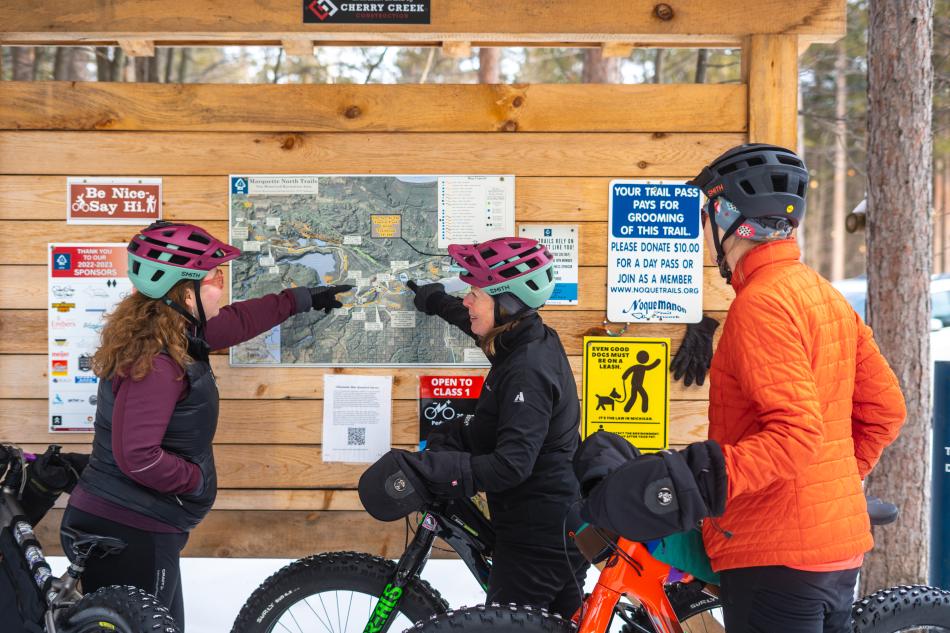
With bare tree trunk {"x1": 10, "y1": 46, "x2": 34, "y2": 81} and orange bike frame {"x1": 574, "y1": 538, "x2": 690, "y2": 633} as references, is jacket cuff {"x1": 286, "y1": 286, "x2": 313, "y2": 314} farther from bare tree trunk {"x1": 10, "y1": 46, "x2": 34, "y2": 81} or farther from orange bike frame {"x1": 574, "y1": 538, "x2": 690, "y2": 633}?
bare tree trunk {"x1": 10, "y1": 46, "x2": 34, "y2": 81}

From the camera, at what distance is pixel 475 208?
4.02 metres

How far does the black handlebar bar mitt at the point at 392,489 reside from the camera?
9.18ft

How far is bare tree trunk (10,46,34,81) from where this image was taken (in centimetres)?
1080

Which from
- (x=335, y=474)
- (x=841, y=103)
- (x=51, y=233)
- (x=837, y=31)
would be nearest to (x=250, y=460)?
(x=335, y=474)

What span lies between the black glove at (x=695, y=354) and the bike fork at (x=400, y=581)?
157cm

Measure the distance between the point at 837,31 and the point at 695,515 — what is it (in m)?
2.87

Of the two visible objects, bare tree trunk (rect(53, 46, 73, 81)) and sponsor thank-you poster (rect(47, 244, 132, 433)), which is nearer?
sponsor thank-you poster (rect(47, 244, 132, 433))

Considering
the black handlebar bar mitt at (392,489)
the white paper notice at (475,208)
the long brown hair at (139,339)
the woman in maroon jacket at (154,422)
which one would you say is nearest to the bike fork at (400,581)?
the black handlebar bar mitt at (392,489)

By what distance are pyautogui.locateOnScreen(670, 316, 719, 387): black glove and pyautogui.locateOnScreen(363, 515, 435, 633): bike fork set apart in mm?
1567

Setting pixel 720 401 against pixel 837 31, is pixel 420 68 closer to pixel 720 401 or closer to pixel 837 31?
pixel 837 31

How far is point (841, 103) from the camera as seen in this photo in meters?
22.1

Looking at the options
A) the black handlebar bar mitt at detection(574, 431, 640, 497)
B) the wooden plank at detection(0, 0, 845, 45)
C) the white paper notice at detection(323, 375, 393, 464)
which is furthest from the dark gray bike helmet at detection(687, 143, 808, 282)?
the white paper notice at detection(323, 375, 393, 464)

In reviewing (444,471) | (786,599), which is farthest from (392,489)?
(786,599)

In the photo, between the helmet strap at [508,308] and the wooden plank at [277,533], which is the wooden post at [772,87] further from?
the wooden plank at [277,533]
